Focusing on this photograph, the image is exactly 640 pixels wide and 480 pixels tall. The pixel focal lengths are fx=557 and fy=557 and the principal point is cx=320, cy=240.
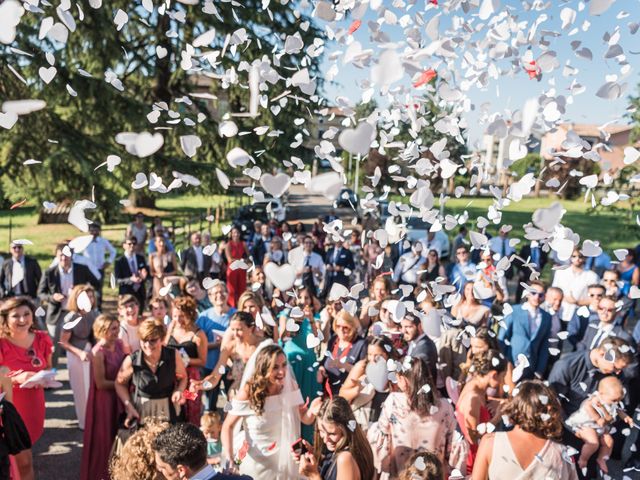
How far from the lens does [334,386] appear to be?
450 cm

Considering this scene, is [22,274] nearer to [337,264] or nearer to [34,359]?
[34,359]

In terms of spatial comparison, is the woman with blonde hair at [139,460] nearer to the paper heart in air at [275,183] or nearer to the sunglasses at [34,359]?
the paper heart in air at [275,183]

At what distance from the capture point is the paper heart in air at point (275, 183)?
2189mm

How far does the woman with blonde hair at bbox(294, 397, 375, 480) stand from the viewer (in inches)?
107

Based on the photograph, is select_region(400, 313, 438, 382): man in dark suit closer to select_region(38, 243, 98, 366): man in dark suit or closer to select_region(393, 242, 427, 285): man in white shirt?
select_region(393, 242, 427, 285): man in white shirt

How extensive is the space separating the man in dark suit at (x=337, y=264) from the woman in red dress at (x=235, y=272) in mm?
1231

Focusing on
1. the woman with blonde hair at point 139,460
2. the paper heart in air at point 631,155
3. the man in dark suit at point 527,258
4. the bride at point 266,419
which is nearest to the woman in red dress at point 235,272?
the bride at point 266,419

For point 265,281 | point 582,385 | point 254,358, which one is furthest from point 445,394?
point 265,281

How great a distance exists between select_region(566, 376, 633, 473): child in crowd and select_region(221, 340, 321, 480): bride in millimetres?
1801

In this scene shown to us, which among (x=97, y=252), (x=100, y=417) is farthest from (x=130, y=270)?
(x=100, y=417)

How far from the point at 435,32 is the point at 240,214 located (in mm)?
15567

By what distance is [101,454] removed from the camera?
12.6 feet

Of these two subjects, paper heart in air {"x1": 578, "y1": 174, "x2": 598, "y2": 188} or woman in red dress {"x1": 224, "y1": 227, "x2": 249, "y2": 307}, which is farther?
woman in red dress {"x1": 224, "y1": 227, "x2": 249, "y2": 307}

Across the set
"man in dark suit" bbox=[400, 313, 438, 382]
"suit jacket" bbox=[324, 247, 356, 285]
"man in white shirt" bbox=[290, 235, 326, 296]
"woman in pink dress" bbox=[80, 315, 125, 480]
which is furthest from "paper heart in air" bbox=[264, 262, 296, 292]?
"suit jacket" bbox=[324, 247, 356, 285]
